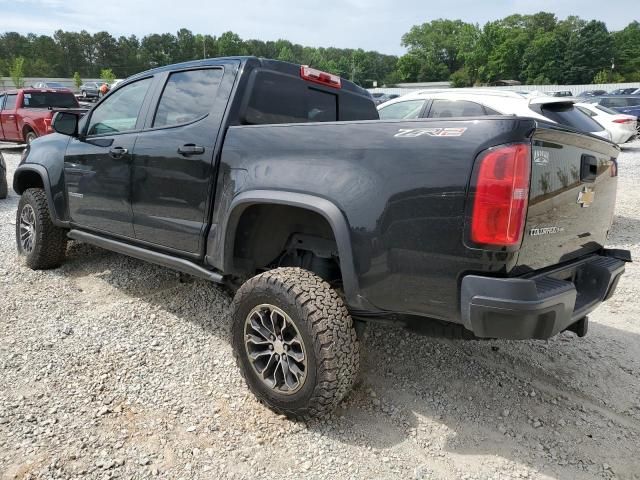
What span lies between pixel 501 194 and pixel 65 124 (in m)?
3.67

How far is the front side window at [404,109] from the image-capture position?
23.6 ft

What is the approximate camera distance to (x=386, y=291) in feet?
7.74

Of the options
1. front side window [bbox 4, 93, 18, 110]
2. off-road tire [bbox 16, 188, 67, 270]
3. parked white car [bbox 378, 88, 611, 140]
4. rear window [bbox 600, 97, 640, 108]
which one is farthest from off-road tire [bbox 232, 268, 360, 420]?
rear window [bbox 600, 97, 640, 108]

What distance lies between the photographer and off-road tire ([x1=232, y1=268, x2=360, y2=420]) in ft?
8.16

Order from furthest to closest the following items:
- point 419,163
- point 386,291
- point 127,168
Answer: point 127,168, point 386,291, point 419,163

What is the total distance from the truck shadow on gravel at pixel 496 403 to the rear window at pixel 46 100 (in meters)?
12.2

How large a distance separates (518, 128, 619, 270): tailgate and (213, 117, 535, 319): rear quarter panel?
0.58 feet

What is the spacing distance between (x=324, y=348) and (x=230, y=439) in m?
0.72

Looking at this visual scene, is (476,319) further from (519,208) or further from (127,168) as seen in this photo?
(127,168)

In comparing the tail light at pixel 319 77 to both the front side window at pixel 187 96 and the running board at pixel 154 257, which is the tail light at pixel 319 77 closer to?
the front side window at pixel 187 96

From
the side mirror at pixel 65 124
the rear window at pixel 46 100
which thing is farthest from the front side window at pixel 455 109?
the rear window at pixel 46 100

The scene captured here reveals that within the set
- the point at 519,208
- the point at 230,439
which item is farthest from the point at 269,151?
the point at 230,439

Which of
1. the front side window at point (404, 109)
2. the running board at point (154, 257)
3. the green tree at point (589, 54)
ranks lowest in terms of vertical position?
the running board at point (154, 257)

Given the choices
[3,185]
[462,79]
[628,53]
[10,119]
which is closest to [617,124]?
[3,185]
